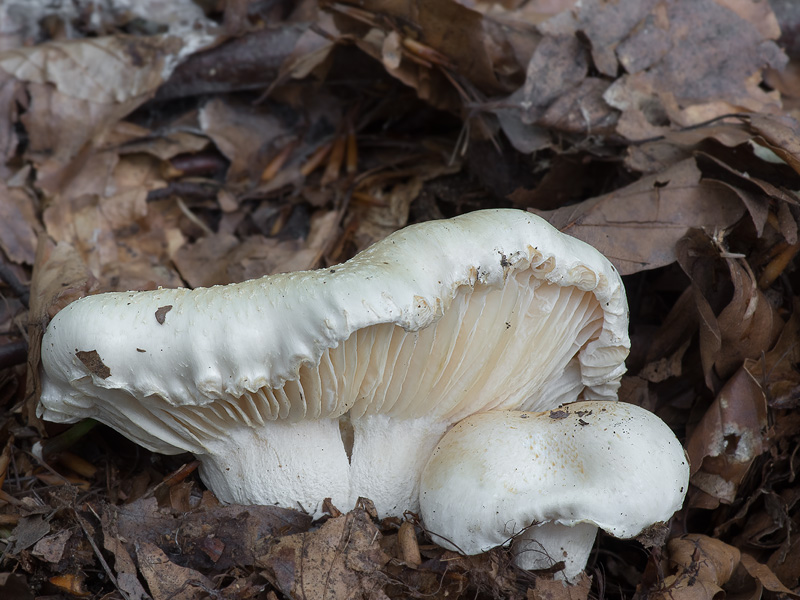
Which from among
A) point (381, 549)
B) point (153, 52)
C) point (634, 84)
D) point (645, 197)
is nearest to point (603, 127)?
point (634, 84)

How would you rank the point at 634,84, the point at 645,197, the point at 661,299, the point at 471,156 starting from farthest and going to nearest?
the point at 471,156, the point at 634,84, the point at 661,299, the point at 645,197

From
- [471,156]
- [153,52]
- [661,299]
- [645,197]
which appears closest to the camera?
[645,197]

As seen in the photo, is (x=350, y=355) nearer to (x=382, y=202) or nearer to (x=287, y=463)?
(x=287, y=463)

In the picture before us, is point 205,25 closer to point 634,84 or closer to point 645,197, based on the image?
point 634,84

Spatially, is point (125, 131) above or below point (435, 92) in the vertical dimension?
below

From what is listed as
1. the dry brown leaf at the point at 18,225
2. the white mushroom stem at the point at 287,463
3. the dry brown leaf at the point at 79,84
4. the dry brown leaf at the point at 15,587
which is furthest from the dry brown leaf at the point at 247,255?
the dry brown leaf at the point at 15,587

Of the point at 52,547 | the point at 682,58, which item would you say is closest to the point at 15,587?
the point at 52,547
